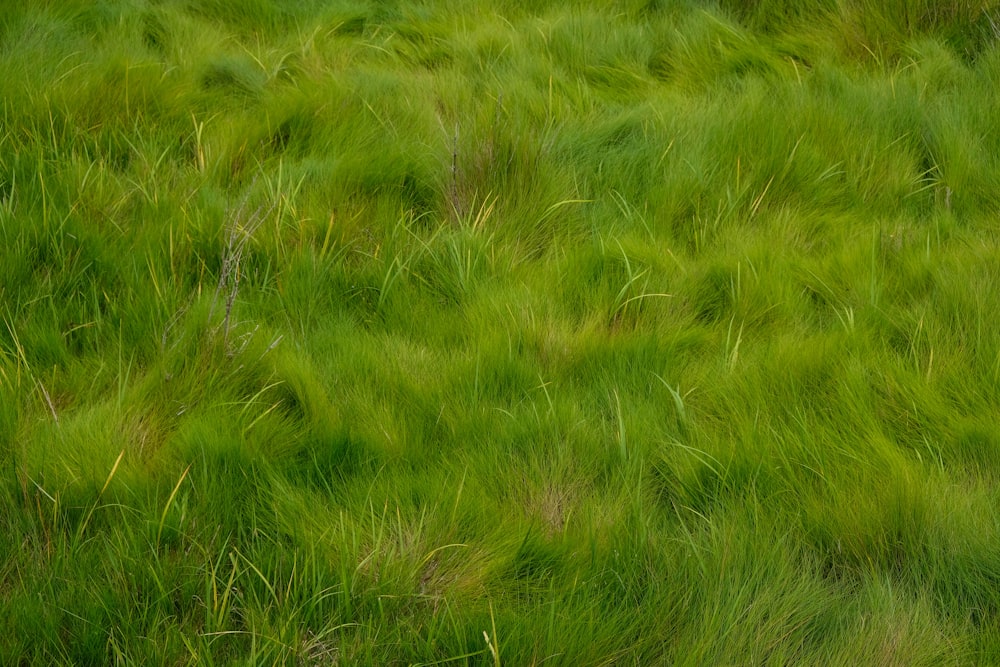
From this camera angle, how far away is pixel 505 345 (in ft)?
6.94

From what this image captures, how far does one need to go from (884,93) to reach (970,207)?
66 centimetres

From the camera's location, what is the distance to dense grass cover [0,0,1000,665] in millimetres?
1471

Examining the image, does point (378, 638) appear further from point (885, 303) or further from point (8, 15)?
point (8, 15)

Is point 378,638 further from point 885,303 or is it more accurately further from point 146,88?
point 146,88

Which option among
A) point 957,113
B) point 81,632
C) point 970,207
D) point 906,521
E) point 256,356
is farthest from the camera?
point 957,113

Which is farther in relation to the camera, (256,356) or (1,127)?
(1,127)

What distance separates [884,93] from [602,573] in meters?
2.37

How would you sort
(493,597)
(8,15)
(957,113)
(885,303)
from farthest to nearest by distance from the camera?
(8,15) < (957,113) < (885,303) < (493,597)

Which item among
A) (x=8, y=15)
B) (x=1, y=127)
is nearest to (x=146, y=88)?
Result: (x=1, y=127)

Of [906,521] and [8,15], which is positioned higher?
[8,15]

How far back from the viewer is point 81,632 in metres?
1.37

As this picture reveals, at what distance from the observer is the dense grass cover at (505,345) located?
1.47 metres

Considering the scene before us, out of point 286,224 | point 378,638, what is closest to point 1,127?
point 286,224

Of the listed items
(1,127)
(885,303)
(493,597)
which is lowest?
(493,597)
